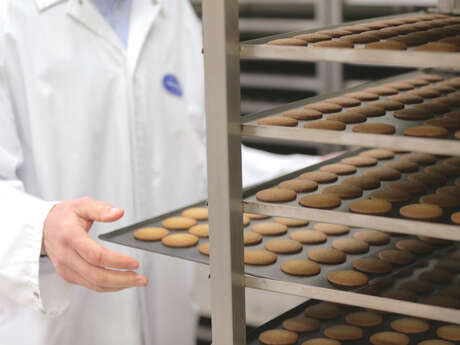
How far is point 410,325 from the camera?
121cm

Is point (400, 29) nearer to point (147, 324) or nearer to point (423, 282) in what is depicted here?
point (423, 282)

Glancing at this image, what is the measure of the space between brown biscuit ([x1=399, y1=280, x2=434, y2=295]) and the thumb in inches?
24.3

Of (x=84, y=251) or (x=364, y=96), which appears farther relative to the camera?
(x=364, y=96)

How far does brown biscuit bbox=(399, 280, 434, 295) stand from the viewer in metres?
1.28

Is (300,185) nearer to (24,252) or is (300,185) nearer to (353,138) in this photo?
(353,138)

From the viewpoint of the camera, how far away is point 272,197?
1201 mm

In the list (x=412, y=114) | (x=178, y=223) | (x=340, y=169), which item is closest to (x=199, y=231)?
(x=178, y=223)

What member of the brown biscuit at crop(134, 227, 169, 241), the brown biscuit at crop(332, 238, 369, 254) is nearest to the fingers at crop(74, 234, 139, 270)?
the brown biscuit at crop(134, 227, 169, 241)

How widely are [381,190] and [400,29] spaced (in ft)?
1.09

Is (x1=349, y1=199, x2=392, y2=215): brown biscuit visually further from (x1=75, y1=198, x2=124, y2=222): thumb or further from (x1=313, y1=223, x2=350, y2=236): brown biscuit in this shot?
(x1=75, y1=198, x2=124, y2=222): thumb

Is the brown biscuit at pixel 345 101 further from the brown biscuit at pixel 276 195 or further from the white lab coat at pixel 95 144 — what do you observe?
A: the white lab coat at pixel 95 144

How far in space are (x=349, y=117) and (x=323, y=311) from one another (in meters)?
0.41

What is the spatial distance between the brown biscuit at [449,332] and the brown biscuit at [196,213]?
68cm

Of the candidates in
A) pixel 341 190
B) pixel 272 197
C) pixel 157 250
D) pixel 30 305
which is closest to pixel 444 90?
pixel 341 190
